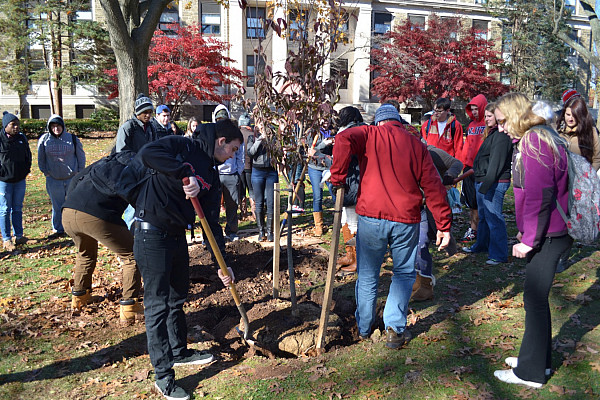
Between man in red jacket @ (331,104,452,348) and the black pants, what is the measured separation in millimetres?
831

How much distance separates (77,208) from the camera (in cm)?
470

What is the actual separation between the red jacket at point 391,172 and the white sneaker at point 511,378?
3.93 feet

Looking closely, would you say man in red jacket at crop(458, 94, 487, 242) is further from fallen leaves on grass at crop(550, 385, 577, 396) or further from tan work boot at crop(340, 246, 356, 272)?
fallen leaves on grass at crop(550, 385, 577, 396)

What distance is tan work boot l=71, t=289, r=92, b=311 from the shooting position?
17.6 ft

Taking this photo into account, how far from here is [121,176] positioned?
4.24 meters

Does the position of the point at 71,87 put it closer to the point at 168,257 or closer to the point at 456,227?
the point at 456,227

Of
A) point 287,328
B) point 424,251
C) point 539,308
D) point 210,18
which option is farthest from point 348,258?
point 210,18

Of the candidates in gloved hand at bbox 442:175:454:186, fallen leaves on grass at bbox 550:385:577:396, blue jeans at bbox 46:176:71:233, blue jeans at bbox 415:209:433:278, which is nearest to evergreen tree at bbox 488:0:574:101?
gloved hand at bbox 442:175:454:186

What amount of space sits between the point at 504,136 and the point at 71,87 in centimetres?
3035

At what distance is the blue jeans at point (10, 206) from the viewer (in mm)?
7676

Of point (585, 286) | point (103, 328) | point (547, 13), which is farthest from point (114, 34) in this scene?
point (547, 13)

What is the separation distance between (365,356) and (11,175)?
259 inches

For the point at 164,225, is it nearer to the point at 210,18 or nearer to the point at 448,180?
the point at 448,180

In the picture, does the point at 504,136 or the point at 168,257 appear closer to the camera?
the point at 168,257
